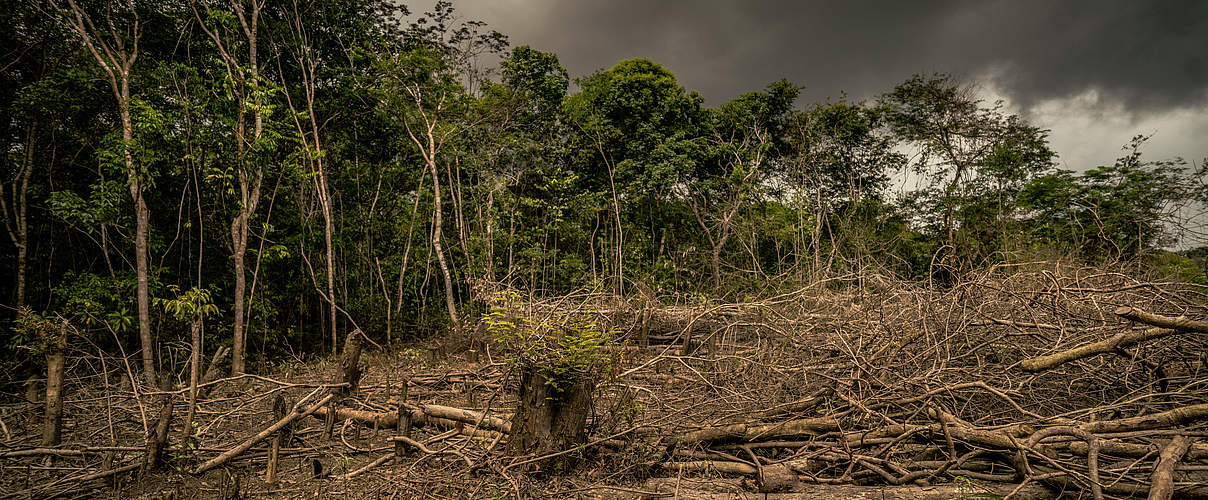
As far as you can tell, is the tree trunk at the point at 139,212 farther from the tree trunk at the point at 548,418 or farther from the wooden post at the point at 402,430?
the tree trunk at the point at 548,418

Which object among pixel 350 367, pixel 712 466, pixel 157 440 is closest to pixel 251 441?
pixel 157 440

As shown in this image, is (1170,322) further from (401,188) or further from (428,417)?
(401,188)

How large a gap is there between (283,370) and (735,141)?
13.4m

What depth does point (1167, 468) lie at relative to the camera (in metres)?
2.32

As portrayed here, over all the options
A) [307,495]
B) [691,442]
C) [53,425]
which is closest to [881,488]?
[691,442]

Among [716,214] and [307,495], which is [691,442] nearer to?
[307,495]

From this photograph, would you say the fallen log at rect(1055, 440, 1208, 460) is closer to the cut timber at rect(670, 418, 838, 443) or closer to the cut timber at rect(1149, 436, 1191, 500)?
the cut timber at rect(1149, 436, 1191, 500)

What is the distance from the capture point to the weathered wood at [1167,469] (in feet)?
7.23

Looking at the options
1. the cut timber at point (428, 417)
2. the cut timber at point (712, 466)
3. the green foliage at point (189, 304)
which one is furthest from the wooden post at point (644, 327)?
the green foliage at point (189, 304)

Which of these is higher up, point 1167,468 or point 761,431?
point 1167,468

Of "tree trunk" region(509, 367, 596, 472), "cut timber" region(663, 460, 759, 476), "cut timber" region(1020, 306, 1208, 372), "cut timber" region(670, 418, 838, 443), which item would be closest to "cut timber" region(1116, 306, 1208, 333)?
"cut timber" region(1020, 306, 1208, 372)

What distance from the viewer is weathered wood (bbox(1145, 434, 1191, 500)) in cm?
221

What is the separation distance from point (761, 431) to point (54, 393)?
586 centimetres

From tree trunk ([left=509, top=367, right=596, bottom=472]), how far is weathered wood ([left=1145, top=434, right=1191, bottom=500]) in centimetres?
294
